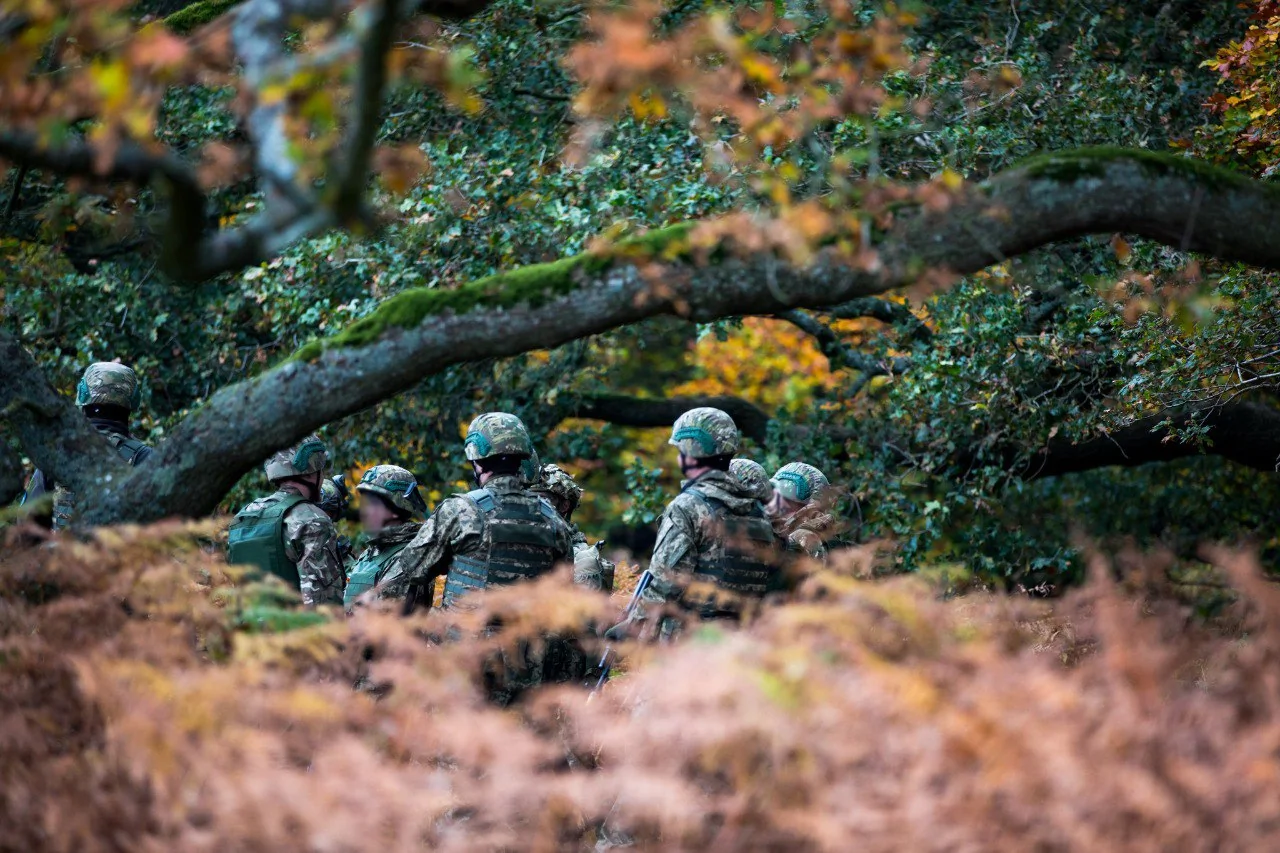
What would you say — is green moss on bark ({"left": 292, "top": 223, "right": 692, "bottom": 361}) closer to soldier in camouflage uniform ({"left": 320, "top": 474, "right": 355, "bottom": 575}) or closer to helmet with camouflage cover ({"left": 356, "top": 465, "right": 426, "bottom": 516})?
helmet with camouflage cover ({"left": 356, "top": 465, "right": 426, "bottom": 516})

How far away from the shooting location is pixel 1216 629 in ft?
19.5

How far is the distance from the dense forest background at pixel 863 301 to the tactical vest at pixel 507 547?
189 cm

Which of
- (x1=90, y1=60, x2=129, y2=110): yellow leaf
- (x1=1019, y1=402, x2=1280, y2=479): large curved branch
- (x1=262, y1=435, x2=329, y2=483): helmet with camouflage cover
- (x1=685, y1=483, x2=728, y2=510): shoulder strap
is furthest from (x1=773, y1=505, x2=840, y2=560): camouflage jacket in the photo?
(x1=90, y1=60, x2=129, y2=110): yellow leaf

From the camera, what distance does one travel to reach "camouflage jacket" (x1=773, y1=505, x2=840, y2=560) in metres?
8.47

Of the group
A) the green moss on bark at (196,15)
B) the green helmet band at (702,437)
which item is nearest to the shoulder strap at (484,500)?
the green helmet band at (702,437)

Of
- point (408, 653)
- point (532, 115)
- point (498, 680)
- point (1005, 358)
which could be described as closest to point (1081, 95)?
point (1005, 358)

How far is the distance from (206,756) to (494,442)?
3.88 m

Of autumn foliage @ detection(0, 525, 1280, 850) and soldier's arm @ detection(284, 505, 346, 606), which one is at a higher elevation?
autumn foliage @ detection(0, 525, 1280, 850)

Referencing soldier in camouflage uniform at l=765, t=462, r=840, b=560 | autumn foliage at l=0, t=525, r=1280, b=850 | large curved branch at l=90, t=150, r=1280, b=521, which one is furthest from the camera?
soldier in camouflage uniform at l=765, t=462, r=840, b=560

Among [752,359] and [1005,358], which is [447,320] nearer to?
[1005,358]

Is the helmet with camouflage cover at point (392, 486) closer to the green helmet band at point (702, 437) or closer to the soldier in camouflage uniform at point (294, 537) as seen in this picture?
the soldier in camouflage uniform at point (294, 537)

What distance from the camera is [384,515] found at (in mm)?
8273

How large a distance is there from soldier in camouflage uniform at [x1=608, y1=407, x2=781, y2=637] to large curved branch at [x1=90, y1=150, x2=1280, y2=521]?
1.84m

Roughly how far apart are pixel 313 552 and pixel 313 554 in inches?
0.4
